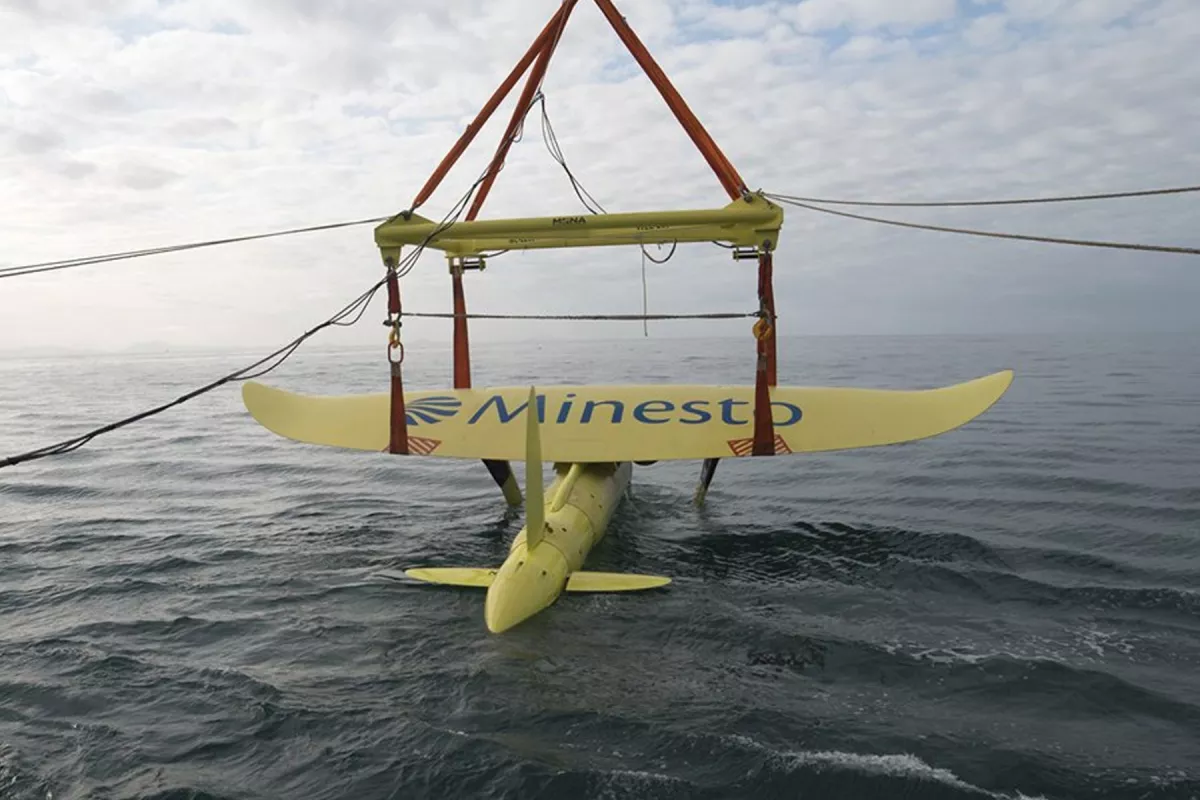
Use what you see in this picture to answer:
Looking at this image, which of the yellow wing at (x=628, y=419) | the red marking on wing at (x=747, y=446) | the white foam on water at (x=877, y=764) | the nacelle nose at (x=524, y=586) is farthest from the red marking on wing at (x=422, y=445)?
the white foam on water at (x=877, y=764)

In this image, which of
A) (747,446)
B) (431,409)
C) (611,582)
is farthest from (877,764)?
(431,409)

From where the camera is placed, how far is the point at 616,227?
33.5 feet

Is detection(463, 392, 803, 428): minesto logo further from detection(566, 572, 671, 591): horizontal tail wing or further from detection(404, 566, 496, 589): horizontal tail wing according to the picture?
detection(404, 566, 496, 589): horizontal tail wing

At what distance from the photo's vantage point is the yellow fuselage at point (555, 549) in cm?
790

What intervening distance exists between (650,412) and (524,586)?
5159mm

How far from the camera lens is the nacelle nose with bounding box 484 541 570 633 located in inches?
306

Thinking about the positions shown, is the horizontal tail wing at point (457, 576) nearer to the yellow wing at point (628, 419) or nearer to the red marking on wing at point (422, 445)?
the yellow wing at point (628, 419)

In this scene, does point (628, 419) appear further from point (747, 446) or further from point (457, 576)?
point (457, 576)

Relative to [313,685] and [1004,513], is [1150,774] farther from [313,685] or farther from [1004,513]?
[1004,513]

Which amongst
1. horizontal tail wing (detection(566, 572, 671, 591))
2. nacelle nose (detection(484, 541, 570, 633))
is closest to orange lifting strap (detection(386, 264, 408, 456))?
nacelle nose (detection(484, 541, 570, 633))

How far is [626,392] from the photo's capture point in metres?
13.6

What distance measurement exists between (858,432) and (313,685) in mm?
8361

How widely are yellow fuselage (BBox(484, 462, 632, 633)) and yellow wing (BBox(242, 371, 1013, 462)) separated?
603 millimetres

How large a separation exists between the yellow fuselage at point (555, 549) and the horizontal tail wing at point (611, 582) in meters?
0.16
